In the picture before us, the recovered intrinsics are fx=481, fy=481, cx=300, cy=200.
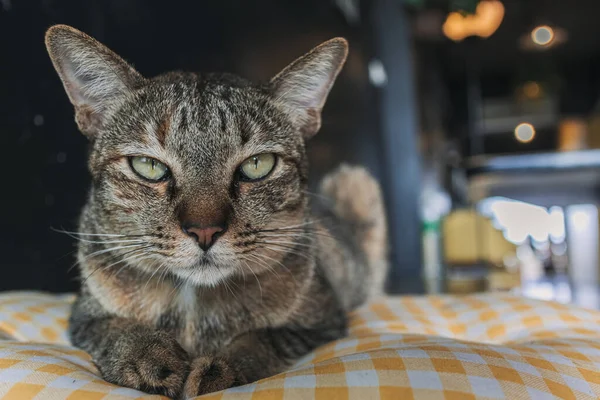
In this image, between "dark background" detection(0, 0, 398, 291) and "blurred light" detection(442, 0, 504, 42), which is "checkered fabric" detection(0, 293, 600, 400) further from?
"blurred light" detection(442, 0, 504, 42)

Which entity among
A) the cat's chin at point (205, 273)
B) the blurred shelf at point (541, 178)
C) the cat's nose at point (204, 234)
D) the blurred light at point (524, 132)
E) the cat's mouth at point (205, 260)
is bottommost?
the cat's chin at point (205, 273)

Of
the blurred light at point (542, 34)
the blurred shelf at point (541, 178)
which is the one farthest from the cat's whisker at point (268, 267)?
the blurred light at point (542, 34)

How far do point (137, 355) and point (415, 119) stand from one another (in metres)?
2.93

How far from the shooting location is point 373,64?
255 cm

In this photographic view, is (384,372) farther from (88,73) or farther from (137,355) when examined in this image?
(88,73)

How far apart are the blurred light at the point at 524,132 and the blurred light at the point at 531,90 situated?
410 mm

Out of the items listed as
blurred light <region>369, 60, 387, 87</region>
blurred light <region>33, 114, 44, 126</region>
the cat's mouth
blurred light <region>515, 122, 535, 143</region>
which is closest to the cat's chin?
the cat's mouth

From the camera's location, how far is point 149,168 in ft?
2.35

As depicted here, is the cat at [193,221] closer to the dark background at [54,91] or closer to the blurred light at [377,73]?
the dark background at [54,91]

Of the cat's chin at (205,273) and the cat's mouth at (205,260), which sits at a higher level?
the cat's mouth at (205,260)

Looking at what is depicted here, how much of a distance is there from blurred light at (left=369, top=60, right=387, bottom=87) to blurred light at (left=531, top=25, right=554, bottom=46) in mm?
3243

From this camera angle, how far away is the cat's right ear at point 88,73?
2.30 ft

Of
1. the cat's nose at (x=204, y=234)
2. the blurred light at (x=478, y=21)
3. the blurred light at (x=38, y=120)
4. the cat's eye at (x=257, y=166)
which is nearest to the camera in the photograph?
the cat's nose at (x=204, y=234)

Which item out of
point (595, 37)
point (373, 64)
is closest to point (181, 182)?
point (373, 64)
